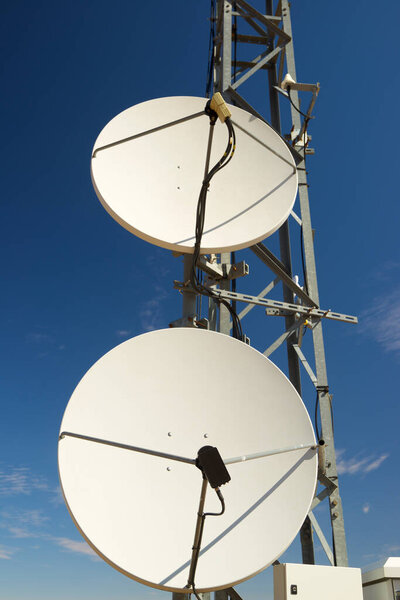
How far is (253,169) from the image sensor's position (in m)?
5.11

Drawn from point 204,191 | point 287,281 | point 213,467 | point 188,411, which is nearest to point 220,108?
point 204,191

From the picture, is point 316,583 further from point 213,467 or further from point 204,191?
point 204,191

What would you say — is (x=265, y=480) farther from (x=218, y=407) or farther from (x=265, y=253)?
(x=265, y=253)

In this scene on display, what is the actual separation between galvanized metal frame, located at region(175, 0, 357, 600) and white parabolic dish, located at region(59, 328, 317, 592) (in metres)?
0.93

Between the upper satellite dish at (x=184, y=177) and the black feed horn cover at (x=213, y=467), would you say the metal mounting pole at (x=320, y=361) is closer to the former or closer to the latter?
the upper satellite dish at (x=184, y=177)

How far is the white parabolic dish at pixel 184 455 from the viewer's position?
3.33m

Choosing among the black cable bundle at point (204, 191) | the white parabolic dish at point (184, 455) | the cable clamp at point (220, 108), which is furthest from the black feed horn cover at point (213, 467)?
the cable clamp at point (220, 108)

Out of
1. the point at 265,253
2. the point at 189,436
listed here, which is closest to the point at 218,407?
the point at 189,436

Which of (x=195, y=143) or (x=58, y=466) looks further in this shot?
(x=195, y=143)

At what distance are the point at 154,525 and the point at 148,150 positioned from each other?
3.28 m

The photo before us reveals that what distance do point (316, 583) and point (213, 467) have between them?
9.71 ft

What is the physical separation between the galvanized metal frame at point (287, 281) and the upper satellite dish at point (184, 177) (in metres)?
0.62

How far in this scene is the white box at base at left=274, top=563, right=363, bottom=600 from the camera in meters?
4.71

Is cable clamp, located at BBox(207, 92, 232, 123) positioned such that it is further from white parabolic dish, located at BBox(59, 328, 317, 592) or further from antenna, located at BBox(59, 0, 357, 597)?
white parabolic dish, located at BBox(59, 328, 317, 592)
